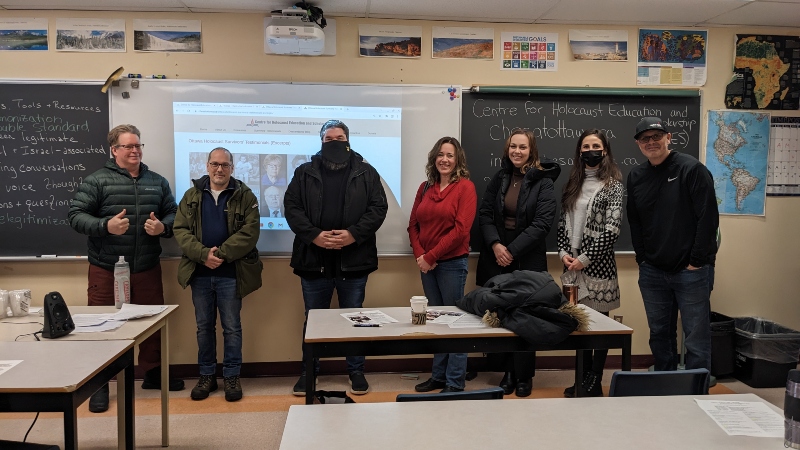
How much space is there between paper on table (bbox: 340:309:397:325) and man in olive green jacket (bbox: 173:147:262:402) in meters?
1.14

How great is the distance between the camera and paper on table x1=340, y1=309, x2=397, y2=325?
2.61m

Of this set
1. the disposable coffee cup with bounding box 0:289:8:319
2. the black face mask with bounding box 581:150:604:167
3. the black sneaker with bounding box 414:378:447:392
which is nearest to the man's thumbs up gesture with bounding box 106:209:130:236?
the disposable coffee cup with bounding box 0:289:8:319

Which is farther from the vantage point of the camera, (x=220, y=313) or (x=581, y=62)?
(x=581, y=62)

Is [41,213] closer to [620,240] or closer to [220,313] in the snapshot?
[220,313]

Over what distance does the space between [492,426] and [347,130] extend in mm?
2603

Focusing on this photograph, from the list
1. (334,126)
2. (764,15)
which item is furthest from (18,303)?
(764,15)

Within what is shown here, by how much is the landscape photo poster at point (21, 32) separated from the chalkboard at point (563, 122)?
117 inches

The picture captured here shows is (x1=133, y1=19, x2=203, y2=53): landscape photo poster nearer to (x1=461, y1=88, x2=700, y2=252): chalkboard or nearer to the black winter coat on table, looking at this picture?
(x1=461, y1=88, x2=700, y2=252): chalkboard

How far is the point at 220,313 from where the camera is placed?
3.71 m

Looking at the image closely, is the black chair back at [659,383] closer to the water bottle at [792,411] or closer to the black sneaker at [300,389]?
the water bottle at [792,411]

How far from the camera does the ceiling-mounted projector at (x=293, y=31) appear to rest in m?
3.62

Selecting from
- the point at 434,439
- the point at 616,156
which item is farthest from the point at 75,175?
the point at 616,156

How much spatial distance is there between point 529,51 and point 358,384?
2.68 m

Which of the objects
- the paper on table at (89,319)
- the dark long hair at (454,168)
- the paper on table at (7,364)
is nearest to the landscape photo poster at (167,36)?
the dark long hair at (454,168)
